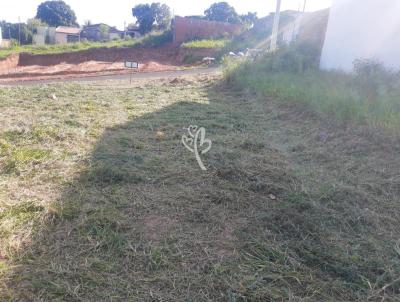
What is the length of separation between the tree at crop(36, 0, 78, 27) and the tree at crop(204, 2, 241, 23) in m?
20.2

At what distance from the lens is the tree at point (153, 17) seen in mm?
37969

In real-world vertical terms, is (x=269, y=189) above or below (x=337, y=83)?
below

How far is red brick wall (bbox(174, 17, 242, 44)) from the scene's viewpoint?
25.0 m

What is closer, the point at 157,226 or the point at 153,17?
the point at 157,226

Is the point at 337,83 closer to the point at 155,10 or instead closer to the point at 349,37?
the point at 349,37

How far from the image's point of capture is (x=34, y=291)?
166cm

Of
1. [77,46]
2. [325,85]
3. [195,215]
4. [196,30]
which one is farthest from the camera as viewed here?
[196,30]

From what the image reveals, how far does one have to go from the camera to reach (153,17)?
38438mm

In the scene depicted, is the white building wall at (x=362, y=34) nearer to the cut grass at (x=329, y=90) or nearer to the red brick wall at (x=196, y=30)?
the cut grass at (x=329, y=90)

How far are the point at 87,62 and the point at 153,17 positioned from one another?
22.5 meters

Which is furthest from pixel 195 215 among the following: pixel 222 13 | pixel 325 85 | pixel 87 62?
pixel 222 13

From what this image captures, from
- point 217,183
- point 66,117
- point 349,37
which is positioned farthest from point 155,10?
point 217,183

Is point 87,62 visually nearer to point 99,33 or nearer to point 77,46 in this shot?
point 77,46

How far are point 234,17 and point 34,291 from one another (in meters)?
46.9
